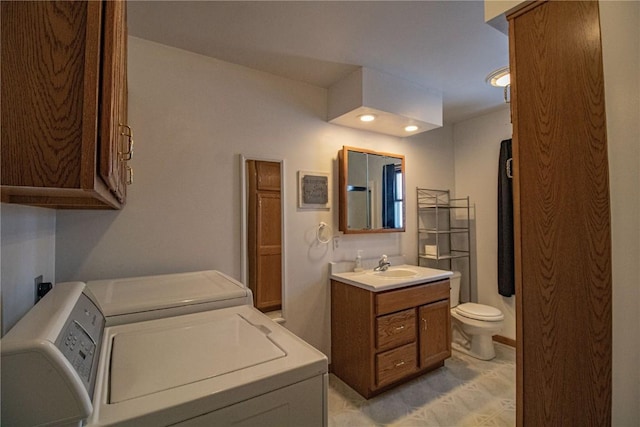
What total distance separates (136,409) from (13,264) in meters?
0.62

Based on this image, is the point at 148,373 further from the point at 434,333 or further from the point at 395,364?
the point at 434,333

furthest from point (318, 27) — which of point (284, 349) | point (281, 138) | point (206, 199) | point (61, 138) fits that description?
point (284, 349)

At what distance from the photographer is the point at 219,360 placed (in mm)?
930

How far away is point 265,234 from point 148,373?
4.61 feet

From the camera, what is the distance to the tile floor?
1.93 meters

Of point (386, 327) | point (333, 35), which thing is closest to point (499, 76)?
point (333, 35)

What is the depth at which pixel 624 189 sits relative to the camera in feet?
2.62

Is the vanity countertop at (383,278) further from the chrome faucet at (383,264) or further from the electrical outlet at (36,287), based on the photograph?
the electrical outlet at (36,287)

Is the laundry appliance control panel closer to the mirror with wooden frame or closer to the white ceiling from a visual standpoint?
the white ceiling

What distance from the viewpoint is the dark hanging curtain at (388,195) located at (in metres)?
2.83

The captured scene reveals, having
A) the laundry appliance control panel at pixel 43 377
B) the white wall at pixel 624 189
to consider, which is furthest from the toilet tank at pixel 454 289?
the laundry appliance control panel at pixel 43 377

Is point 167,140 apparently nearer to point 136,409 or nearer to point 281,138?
point 281,138

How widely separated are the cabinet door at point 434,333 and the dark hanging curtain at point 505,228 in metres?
0.88

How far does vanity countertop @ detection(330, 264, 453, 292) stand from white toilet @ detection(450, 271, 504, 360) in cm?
53
